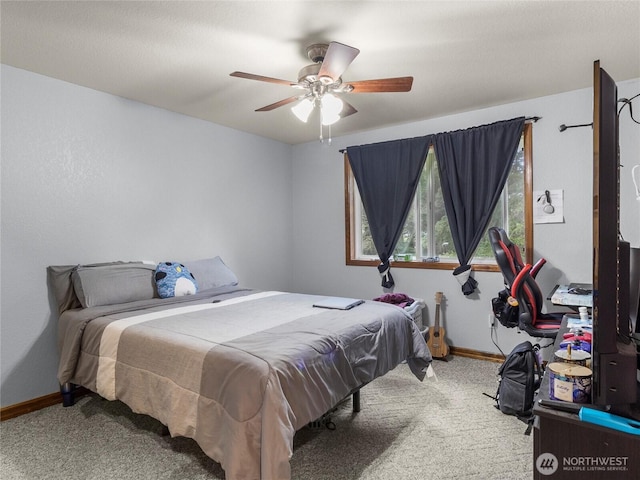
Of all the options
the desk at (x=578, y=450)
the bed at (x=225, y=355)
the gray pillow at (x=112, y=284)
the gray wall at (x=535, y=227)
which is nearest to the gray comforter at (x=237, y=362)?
the bed at (x=225, y=355)

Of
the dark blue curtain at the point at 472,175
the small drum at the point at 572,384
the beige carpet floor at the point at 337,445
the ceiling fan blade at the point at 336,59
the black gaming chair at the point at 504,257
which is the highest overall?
the ceiling fan blade at the point at 336,59

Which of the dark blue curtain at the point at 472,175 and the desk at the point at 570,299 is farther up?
the dark blue curtain at the point at 472,175

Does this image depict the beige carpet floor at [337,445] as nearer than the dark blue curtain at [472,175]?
Yes

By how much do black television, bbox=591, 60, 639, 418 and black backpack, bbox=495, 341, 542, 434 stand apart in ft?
5.15

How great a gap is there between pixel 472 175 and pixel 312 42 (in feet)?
6.91

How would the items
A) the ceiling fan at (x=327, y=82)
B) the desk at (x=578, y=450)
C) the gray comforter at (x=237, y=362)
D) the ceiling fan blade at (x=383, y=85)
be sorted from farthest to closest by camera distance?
the ceiling fan blade at (x=383, y=85) < the ceiling fan at (x=327, y=82) < the gray comforter at (x=237, y=362) < the desk at (x=578, y=450)

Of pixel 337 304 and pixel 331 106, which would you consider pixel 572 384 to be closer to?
pixel 337 304

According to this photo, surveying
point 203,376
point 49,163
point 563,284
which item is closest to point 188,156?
point 49,163

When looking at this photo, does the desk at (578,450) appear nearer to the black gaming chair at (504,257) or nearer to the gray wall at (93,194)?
the black gaming chair at (504,257)

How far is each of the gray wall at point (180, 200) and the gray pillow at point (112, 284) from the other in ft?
0.89

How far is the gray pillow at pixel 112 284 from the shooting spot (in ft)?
9.01

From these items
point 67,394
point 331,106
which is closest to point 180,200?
point 67,394

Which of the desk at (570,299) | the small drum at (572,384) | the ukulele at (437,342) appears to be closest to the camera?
A: the small drum at (572,384)

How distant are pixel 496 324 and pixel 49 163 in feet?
13.4
